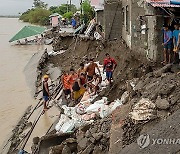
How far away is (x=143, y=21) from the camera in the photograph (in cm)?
1306

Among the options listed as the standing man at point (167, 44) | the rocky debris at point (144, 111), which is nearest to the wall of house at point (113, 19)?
the standing man at point (167, 44)

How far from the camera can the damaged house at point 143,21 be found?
11070 mm

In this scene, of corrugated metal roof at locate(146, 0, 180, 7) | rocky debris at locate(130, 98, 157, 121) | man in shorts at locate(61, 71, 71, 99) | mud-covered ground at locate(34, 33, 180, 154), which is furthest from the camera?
man in shorts at locate(61, 71, 71, 99)

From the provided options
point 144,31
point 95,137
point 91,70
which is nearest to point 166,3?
point 144,31

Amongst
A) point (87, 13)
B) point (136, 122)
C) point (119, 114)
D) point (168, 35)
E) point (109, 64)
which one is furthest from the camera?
point (87, 13)

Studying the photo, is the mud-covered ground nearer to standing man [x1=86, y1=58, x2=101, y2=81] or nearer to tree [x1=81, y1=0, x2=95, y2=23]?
standing man [x1=86, y1=58, x2=101, y2=81]

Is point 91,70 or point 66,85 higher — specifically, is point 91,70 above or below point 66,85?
above

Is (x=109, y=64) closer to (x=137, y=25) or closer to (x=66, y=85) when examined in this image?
(x=66, y=85)

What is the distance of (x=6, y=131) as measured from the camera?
12.6m

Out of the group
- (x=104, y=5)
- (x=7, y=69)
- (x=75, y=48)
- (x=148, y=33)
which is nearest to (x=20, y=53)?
(x=7, y=69)

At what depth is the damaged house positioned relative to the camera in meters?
11.1

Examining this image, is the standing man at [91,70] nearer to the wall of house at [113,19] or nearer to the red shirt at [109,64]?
the red shirt at [109,64]

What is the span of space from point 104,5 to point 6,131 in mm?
9189

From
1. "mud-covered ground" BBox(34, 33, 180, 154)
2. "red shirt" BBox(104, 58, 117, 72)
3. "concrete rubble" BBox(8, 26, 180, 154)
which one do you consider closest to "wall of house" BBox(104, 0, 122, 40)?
"concrete rubble" BBox(8, 26, 180, 154)
